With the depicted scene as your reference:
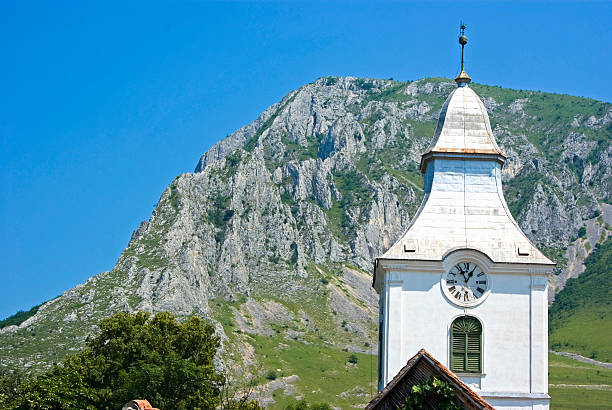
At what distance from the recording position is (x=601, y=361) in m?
198

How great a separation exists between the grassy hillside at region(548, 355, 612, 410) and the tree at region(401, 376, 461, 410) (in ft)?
483

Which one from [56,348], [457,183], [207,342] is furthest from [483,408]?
[56,348]

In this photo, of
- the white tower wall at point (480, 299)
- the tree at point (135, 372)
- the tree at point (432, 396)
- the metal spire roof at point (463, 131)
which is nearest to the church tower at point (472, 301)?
the white tower wall at point (480, 299)

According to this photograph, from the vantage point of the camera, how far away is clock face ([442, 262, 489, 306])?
3628 centimetres

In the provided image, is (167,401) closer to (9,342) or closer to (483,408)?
(483,408)

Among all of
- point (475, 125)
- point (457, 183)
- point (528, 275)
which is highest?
point (475, 125)

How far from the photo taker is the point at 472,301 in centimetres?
3625

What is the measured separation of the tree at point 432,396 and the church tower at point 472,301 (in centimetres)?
1756

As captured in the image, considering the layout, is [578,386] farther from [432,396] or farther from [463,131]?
[432,396]

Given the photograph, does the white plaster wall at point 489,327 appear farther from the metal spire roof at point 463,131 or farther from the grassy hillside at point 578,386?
the grassy hillside at point 578,386

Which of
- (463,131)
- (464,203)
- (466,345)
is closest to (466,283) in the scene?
(466,345)

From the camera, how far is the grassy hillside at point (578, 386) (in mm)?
163000

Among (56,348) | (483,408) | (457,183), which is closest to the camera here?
(483,408)

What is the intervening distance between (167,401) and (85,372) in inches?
215
